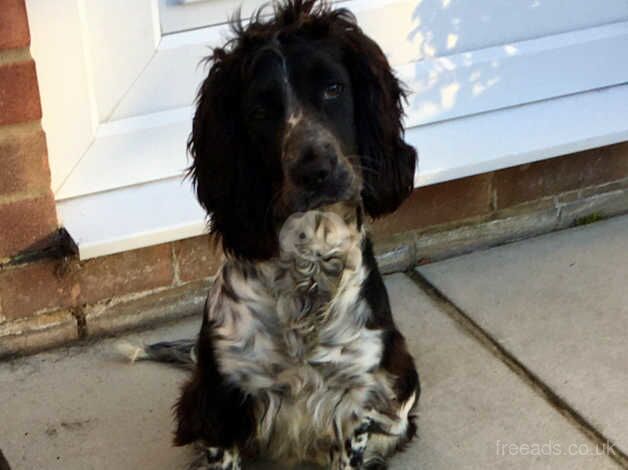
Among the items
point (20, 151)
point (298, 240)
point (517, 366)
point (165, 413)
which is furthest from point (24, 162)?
point (517, 366)

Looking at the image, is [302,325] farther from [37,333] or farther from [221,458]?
[37,333]

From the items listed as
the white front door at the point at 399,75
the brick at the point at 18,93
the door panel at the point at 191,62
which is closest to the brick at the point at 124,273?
the white front door at the point at 399,75

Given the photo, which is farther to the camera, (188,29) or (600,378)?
(188,29)

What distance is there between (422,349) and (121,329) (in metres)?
1.00

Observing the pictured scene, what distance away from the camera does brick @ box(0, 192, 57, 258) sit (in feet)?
10.8

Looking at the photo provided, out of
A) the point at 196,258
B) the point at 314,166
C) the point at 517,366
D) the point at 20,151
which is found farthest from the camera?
the point at 196,258

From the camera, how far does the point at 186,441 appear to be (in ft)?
9.56

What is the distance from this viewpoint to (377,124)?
2652 millimetres

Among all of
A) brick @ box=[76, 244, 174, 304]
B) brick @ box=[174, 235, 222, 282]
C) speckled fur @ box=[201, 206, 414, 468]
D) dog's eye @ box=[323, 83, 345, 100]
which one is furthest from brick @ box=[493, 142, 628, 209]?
dog's eye @ box=[323, 83, 345, 100]

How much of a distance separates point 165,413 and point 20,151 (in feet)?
2.91

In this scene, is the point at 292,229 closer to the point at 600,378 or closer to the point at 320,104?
the point at 320,104

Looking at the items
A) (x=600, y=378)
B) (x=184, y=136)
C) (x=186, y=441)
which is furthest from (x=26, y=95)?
(x=600, y=378)

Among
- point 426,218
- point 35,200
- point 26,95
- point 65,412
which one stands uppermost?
point 26,95

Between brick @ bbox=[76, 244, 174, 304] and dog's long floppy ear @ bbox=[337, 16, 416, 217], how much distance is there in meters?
Result: 1.04
